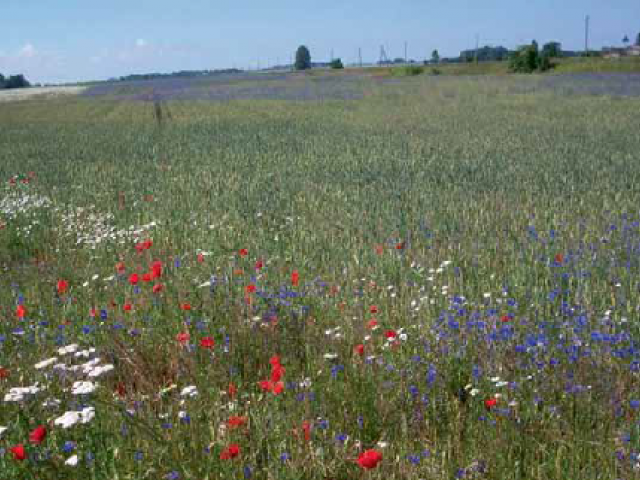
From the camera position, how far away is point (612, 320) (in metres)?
4.77

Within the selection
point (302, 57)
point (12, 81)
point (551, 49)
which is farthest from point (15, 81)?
point (551, 49)

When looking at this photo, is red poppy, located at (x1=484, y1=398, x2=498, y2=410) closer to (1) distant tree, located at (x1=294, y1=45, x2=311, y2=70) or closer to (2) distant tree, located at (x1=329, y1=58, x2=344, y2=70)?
(2) distant tree, located at (x1=329, y1=58, x2=344, y2=70)

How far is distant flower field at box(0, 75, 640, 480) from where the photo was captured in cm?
339

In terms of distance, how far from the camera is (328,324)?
5.25m

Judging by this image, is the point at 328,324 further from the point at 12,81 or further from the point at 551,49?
the point at 12,81

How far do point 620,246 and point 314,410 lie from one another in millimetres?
4500

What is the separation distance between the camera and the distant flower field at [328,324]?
3.39m

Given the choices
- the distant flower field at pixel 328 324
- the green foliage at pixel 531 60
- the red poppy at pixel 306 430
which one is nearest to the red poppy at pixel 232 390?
the distant flower field at pixel 328 324

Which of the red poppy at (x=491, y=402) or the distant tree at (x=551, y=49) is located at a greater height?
the distant tree at (x=551, y=49)

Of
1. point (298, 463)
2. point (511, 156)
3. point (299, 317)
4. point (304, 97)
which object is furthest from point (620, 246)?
point (304, 97)

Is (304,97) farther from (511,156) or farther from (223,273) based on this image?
(223,273)

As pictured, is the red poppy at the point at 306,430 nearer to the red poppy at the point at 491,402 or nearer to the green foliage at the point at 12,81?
the red poppy at the point at 491,402

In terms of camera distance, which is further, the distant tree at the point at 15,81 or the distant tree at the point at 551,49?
the distant tree at the point at 15,81

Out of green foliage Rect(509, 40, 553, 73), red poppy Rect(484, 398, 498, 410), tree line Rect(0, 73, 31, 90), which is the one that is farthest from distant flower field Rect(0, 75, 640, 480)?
tree line Rect(0, 73, 31, 90)
